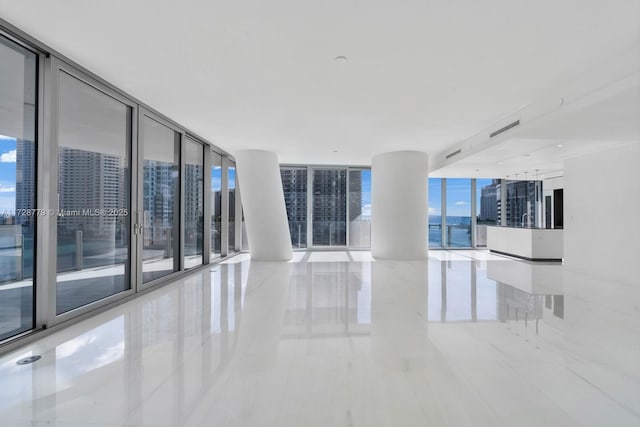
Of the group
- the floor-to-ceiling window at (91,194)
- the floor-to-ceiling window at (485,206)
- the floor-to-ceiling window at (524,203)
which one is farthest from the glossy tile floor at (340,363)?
the floor-to-ceiling window at (485,206)

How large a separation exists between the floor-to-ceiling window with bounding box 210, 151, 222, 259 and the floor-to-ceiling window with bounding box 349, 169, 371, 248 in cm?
472

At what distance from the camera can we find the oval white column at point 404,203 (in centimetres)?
891

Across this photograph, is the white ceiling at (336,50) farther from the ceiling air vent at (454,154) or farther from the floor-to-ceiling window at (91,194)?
the ceiling air vent at (454,154)

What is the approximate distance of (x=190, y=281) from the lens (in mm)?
6207

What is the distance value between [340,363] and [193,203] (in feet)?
18.9

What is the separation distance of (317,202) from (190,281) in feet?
20.8

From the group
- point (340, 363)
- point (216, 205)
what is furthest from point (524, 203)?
Result: point (340, 363)

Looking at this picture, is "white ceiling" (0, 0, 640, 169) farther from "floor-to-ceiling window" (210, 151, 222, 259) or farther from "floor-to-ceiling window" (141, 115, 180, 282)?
"floor-to-ceiling window" (210, 151, 222, 259)

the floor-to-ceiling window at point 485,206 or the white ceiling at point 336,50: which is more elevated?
the white ceiling at point 336,50

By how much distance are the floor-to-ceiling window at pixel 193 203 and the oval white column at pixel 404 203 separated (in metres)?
4.78

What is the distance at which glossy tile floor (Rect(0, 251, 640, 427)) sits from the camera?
2055 millimetres

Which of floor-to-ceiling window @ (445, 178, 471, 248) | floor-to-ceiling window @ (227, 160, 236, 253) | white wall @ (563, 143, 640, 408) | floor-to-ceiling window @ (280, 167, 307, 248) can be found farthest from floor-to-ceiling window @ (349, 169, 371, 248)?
white wall @ (563, 143, 640, 408)

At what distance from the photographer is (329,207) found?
11.9 m

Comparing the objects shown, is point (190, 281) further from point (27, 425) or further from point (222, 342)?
point (27, 425)
